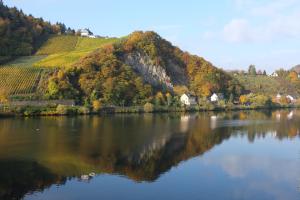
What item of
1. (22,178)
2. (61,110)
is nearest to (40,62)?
(61,110)

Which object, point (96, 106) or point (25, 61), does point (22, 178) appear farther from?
point (25, 61)

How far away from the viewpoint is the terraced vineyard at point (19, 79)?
2334 inches

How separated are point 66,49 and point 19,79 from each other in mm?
29447

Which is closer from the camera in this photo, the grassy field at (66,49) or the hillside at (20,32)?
the grassy field at (66,49)

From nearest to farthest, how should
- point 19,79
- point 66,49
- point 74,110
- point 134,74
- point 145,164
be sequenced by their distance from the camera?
point 145,164
point 74,110
point 19,79
point 134,74
point 66,49

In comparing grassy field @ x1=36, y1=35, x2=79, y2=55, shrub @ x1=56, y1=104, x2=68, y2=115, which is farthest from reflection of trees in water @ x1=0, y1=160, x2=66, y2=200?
grassy field @ x1=36, y1=35, x2=79, y2=55

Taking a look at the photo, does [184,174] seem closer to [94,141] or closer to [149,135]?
[94,141]

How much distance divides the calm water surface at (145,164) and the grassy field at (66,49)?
40.5 meters

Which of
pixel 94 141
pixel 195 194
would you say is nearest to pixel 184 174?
pixel 195 194

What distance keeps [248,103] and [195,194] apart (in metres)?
70.4

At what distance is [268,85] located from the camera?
4316 inches

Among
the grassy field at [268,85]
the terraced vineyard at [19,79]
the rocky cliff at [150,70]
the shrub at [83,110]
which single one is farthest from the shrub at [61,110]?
the grassy field at [268,85]

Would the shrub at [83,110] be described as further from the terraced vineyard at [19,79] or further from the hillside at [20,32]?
the hillside at [20,32]

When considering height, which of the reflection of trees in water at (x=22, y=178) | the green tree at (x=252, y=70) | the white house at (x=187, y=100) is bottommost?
the reflection of trees in water at (x=22, y=178)
